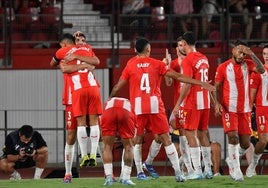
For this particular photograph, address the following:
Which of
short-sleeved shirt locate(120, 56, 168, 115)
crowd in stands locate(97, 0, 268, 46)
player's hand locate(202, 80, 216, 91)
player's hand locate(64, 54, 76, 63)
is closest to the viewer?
player's hand locate(202, 80, 216, 91)

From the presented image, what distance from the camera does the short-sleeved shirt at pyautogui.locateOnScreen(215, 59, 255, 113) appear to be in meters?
22.7

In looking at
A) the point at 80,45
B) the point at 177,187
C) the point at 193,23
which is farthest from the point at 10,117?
the point at 177,187

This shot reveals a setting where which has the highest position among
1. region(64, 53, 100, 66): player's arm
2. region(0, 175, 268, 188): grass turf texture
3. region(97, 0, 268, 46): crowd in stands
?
region(97, 0, 268, 46): crowd in stands

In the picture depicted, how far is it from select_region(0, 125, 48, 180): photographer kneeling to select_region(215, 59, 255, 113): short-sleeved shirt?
5200mm

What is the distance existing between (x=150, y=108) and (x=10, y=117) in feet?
32.3

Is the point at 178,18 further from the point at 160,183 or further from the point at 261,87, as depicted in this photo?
the point at 160,183

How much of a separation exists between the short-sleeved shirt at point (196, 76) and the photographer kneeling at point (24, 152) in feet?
15.7

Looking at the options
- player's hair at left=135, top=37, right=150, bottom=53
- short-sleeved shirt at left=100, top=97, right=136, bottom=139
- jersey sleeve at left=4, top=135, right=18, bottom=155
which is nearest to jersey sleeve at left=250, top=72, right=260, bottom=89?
player's hair at left=135, top=37, right=150, bottom=53

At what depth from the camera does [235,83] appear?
22766mm

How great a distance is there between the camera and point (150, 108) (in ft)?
73.0

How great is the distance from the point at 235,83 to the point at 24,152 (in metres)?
5.64

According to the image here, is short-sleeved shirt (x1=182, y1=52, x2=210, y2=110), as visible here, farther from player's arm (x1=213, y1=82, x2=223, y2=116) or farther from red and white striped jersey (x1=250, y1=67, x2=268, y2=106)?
red and white striped jersey (x1=250, y1=67, x2=268, y2=106)

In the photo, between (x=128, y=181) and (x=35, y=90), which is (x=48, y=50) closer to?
(x=35, y=90)

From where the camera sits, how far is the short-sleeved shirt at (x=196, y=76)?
73.9ft
